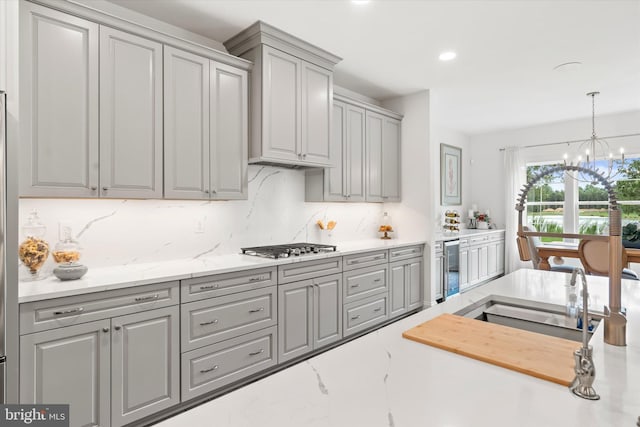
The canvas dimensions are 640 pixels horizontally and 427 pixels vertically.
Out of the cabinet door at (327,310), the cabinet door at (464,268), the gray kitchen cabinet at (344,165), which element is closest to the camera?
the cabinet door at (327,310)

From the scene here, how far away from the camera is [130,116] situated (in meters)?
2.19

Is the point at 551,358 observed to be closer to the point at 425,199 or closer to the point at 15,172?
the point at 15,172

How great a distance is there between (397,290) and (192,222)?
7.51ft

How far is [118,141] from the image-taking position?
2143 mm

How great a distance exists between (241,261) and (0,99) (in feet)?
5.30

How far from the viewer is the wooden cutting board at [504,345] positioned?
3.09 ft

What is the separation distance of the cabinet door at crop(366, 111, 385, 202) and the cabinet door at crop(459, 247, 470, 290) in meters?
1.75

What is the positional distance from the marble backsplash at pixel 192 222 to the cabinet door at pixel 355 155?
1.04ft

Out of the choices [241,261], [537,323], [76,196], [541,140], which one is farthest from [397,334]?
[541,140]

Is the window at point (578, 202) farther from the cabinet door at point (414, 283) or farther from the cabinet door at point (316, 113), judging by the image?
the cabinet door at point (316, 113)

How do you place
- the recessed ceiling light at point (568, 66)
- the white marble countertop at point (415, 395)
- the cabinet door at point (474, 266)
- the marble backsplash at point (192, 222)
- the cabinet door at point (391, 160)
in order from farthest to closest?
the cabinet door at point (474, 266) → the cabinet door at point (391, 160) → the recessed ceiling light at point (568, 66) → the marble backsplash at point (192, 222) → the white marble countertop at point (415, 395)

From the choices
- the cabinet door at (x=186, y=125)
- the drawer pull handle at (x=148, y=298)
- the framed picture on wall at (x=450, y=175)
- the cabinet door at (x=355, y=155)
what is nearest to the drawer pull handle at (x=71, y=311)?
the drawer pull handle at (x=148, y=298)

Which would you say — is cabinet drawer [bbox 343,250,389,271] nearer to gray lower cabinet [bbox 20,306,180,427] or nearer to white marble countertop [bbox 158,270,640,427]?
gray lower cabinet [bbox 20,306,180,427]

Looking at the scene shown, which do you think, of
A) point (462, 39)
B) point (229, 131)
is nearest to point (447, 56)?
point (462, 39)
